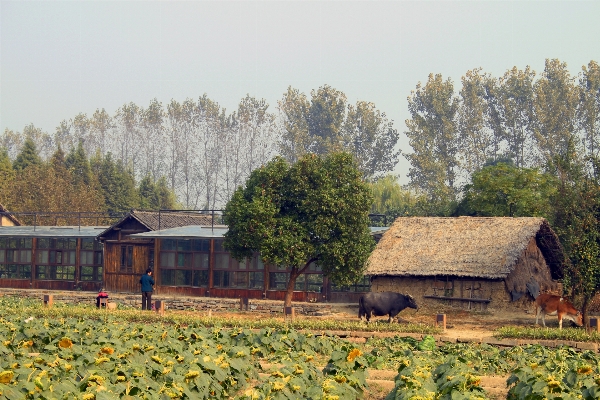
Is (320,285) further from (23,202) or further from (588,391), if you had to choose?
(23,202)

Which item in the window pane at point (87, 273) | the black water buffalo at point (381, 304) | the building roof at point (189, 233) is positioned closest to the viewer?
the black water buffalo at point (381, 304)

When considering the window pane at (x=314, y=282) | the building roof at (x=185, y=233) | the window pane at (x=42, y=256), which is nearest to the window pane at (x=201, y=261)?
the building roof at (x=185, y=233)

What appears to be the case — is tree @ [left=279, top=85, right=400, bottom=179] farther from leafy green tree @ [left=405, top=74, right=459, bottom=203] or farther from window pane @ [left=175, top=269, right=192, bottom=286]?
window pane @ [left=175, top=269, right=192, bottom=286]

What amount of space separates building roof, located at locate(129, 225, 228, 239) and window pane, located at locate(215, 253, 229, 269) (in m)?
0.99

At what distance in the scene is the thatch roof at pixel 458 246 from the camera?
3206 cm

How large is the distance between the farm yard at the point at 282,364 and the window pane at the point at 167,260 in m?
13.9

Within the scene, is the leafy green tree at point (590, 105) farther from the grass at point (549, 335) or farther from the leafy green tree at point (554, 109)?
the grass at point (549, 335)

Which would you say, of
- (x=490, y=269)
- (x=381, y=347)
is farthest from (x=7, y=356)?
(x=490, y=269)

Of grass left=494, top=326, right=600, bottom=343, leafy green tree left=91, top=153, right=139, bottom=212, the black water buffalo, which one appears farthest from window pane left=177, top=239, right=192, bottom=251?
leafy green tree left=91, top=153, right=139, bottom=212

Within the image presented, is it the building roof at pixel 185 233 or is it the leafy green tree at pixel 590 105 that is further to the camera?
the leafy green tree at pixel 590 105

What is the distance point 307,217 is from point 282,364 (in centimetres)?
1464

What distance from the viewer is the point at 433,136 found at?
79.4m

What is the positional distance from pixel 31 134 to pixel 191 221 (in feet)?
258

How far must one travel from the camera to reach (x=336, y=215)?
3086cm
